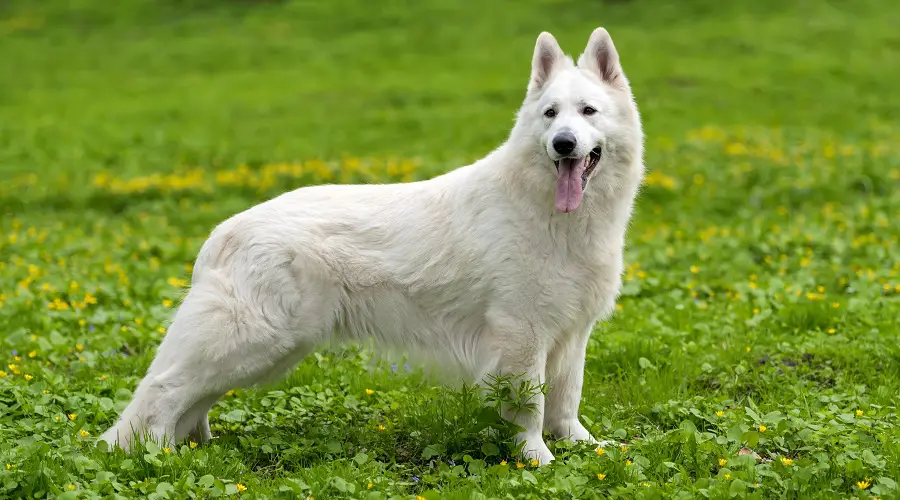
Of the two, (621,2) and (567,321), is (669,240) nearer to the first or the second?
(567,321)

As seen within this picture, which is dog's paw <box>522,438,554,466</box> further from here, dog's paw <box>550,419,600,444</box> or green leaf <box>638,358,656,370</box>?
green leaf <box>638,358,656,370</box>

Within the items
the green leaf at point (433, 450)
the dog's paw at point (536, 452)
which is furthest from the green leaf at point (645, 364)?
the green leaf at point (433, 450)

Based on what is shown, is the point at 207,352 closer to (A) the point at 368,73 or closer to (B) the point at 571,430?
(B) the point at 571,430

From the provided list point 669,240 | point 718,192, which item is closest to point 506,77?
point 718,192

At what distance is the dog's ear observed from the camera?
5.29 meters

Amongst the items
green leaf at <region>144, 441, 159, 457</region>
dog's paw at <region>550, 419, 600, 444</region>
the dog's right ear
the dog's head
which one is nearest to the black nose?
the dog's head

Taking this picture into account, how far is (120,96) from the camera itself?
2234 cm

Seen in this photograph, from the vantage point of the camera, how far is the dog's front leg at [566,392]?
5430 mm

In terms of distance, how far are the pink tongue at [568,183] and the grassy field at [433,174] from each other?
116cm

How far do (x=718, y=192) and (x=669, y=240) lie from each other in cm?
208

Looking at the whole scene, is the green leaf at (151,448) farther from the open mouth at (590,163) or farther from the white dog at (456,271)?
the open mouth at (590,163)

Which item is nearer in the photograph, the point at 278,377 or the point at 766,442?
the point at 766,442

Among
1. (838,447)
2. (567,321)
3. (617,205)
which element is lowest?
(838,447)

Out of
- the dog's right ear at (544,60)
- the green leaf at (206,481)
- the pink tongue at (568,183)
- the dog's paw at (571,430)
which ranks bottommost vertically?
the dog's paw at (571,430)
